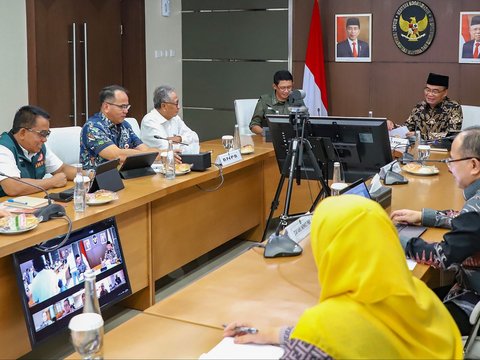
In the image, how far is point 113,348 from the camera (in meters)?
1.67

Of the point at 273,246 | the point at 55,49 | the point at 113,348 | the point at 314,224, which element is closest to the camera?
the point at 314,224

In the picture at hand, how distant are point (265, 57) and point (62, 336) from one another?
466 centimetres

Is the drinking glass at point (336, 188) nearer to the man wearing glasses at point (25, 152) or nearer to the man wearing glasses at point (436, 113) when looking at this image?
the man wearing glasses at point (25, 152)

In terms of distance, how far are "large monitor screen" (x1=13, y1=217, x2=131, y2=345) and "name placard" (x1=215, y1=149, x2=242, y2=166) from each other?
122 cm

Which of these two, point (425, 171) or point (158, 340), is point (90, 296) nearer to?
point (158, 340)

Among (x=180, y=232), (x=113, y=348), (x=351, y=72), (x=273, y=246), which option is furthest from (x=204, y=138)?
(x=113, y=348)

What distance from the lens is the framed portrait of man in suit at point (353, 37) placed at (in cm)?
664

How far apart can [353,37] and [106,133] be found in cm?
352

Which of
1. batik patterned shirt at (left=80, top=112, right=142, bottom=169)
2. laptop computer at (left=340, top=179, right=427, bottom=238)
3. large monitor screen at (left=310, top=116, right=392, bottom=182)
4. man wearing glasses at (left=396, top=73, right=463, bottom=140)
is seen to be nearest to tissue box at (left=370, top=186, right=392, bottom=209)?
laptop computer at (left=340, top=179, right=427, bottom=238)

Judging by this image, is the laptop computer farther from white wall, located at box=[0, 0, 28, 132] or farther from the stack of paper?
white wall, located at box=[0, 0, 28, 132]

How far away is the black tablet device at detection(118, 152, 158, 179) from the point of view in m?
3.63

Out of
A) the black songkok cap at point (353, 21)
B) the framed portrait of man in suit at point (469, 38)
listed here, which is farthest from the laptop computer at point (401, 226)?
the black songkok cap at point (353, 21)

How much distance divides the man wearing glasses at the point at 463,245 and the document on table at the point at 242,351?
85cm

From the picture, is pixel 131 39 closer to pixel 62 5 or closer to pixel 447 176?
pixel 62 5
